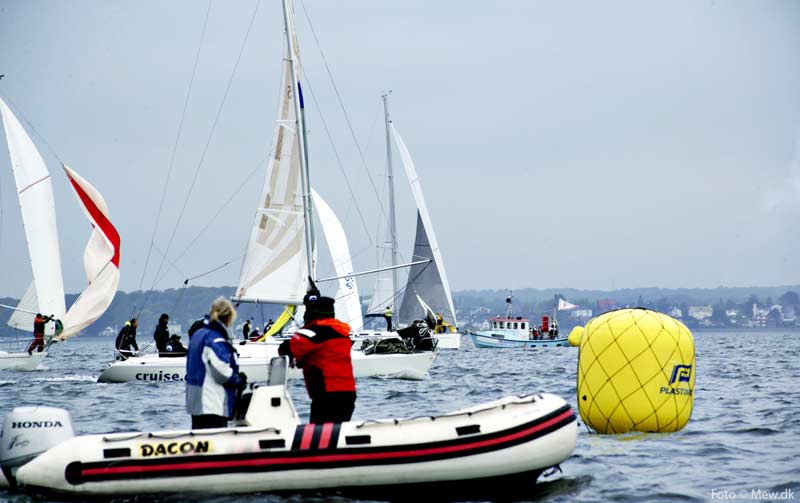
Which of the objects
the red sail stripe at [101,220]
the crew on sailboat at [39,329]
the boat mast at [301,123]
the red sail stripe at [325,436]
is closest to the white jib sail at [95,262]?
the red sail stripe at [101,220]

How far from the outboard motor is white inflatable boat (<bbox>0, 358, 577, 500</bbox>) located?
4.4 inches

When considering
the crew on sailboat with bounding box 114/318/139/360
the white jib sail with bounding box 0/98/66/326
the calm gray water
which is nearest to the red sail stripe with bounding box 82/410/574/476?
the calm gray water

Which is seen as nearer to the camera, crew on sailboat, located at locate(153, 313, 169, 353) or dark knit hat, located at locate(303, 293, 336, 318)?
dark knit hat, located at locate(303, 293, 336, 318)

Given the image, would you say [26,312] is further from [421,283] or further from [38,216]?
[421,283]

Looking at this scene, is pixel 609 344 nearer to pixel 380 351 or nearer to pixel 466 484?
pixel 466 484

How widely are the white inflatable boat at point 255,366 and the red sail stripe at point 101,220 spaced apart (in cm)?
553

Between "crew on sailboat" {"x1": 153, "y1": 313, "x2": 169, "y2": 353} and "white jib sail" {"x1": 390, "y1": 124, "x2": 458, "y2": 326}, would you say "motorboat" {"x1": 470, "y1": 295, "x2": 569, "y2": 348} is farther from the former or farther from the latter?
"crew on sailboat" {"x1": 153, "y1": 313, "x2": 169, "y2": 353}

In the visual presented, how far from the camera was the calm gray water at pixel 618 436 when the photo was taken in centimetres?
1011

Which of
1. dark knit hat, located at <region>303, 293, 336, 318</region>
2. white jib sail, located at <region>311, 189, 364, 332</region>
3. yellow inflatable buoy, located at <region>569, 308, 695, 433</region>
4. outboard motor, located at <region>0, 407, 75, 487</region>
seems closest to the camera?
outboard motor, located at <region>0, 407, 75, 487</region>

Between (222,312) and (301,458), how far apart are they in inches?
59.7

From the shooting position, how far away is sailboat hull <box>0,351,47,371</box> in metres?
29.7

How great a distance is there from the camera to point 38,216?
3378 cm

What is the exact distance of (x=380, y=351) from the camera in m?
25.6

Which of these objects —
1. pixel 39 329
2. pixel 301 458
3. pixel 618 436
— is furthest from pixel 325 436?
pixel 39 329
